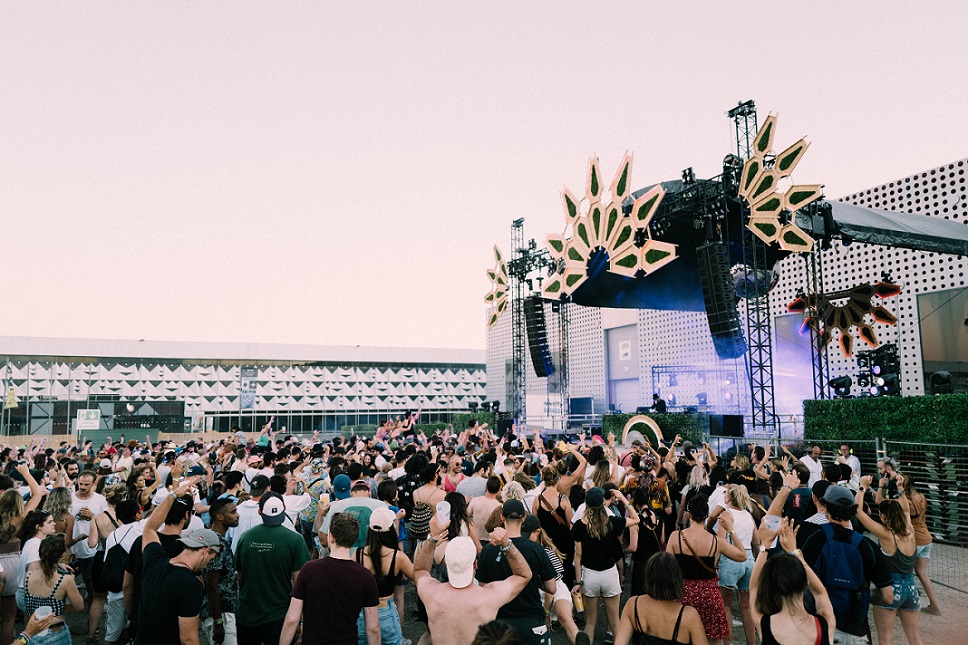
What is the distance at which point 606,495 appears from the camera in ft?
19.0

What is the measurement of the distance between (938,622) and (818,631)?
→ 4564 millimetres

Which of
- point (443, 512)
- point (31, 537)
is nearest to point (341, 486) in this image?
point (443, 512)

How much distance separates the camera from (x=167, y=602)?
3.48m

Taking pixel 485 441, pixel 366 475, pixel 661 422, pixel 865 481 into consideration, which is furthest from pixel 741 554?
pixel 661 422

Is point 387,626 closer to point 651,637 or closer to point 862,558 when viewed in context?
point 651,637

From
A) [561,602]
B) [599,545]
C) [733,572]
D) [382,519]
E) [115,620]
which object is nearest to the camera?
[382,519]

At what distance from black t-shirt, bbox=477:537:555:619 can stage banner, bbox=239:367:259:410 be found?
130 ft

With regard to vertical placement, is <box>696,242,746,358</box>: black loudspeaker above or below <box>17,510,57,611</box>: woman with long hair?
above

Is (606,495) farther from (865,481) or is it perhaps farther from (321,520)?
(865,481)

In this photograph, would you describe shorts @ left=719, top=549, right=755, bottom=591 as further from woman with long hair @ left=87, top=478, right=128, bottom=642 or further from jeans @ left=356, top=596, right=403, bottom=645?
woman with long hair @ left=87, top=478, right=128, bottom=642

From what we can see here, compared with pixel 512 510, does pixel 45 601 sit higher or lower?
lower

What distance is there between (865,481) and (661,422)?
1266 centimetres

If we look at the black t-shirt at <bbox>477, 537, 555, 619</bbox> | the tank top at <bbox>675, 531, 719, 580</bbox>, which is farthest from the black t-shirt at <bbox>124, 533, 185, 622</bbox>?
the tank top at <bbox>675, 531, 719, 580</bbox>

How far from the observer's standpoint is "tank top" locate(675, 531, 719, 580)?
454 cm
